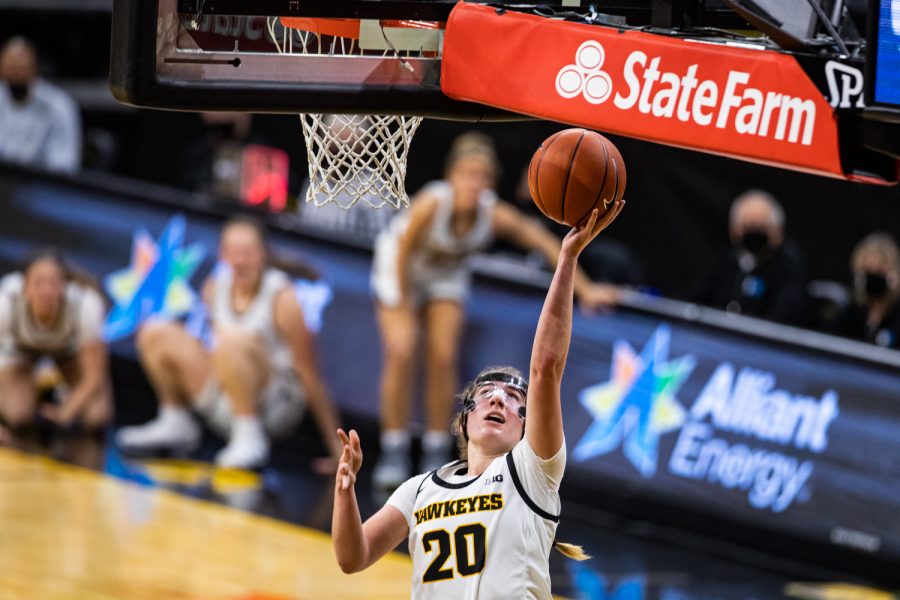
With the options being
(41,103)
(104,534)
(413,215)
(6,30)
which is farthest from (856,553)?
(6,30)

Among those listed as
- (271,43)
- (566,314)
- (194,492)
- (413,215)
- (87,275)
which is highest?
(271,43)

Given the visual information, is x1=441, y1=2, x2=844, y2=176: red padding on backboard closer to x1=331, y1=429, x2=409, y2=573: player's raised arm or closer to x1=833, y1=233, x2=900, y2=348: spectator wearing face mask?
x1=331, y1=429, x2=409, y2=573: player's raised arm

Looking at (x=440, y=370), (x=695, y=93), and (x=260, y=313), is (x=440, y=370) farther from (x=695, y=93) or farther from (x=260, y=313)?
(x=695, y=93)

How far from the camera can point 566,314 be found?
4.23 m

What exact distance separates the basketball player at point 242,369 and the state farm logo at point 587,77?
219 inches

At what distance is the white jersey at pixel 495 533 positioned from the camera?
4.40 meters

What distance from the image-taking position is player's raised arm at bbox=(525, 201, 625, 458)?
13.7 ft

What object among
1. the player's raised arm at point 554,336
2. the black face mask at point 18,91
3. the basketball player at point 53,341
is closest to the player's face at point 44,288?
the basketball player at point 53,341

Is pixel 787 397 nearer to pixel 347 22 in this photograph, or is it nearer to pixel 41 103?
pixel 347 22

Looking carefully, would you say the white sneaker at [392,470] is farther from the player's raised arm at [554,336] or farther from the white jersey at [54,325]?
the player's raised arm at [554,336]

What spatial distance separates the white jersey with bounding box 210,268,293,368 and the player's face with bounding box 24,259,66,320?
108cm

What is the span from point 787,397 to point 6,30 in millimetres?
8791

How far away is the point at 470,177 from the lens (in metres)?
9.52

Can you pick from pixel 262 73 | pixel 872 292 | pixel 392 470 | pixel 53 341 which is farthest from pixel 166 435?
pixel 262 73
